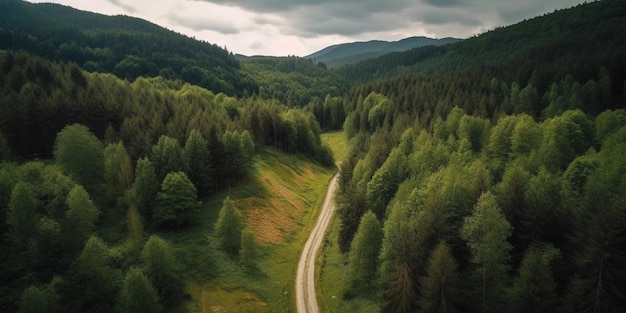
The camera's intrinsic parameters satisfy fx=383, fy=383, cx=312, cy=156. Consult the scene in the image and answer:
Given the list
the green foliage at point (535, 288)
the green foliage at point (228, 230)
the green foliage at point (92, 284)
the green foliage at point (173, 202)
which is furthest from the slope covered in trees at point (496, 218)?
the green foliage at point (92, 284)

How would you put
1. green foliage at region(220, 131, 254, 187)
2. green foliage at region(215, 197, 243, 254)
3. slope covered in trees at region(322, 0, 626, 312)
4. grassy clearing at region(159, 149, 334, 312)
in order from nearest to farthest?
slope covered in trees at region(322, 0, 626, 312) < grassy clearing at region(159, 149, 334, 312) < green foliage at region(215, 197, 243, 254) < green foliage at region(220, 131, 254, 187)

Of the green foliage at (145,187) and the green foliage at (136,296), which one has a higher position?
the green foliage at (145,187)

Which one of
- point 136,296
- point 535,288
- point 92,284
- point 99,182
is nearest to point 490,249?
point 535,288

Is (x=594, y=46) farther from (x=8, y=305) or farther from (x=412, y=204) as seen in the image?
(x=8, y=305)

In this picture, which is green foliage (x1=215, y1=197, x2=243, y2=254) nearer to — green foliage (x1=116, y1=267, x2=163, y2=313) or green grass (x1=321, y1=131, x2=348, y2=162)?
green foliage (x1=116, y1=267, x2=163, y2=313)

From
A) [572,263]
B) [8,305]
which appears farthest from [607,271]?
[8,305]

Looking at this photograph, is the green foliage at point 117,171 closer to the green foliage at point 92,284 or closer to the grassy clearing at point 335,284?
the green foliage at point 92,284

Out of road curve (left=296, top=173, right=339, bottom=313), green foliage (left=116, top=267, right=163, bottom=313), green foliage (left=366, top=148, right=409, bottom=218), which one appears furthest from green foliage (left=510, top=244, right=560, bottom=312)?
green foliage (left=116, top=267, right=163, bottom=313)
